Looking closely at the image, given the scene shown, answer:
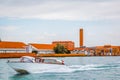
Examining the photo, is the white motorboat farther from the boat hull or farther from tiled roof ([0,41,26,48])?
tiled roof ([0,41,26,48])

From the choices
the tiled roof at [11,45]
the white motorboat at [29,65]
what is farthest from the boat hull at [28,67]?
the tiled roof at [11,45]

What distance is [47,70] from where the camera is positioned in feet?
129

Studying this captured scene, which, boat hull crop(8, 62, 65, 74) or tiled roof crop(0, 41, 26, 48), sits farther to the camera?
tiled roof crop(0, 41, 26, 48)

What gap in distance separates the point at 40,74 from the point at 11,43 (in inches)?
3708

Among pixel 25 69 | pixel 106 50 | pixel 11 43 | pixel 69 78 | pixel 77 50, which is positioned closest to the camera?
pixel 69 78

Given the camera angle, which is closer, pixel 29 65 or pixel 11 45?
pixel 29 65

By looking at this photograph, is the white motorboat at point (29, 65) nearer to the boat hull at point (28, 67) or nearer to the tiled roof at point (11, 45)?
the boat hull at point (28, 67)

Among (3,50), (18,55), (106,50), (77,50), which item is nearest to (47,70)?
(18,55)

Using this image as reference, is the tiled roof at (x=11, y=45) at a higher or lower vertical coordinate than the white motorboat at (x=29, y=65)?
higher

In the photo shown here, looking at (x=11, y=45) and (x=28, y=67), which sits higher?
(x=11, y=45)

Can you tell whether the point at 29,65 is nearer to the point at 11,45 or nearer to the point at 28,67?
the point at 28,67

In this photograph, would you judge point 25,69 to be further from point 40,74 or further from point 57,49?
point 57,49

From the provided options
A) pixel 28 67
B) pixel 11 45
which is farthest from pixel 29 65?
pixel 11 45

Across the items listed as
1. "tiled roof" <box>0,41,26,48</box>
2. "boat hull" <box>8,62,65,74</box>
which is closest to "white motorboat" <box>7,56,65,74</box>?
"boat hull" <box>8,62,65,74</box>
